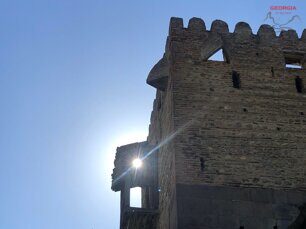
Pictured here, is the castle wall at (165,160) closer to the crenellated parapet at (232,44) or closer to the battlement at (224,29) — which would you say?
the crenellated parapet at (232,44)

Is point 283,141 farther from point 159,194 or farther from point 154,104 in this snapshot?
point 154,104

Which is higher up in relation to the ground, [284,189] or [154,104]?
[154,104]

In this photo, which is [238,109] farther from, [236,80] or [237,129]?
[236,80]

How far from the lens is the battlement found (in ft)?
57.7

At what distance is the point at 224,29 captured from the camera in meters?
17.9

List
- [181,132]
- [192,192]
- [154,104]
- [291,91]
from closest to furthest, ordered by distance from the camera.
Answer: [192,192], [181,132], [291,91], [154,104]

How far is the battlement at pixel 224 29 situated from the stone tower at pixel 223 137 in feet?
0.09

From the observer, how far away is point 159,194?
17.3m

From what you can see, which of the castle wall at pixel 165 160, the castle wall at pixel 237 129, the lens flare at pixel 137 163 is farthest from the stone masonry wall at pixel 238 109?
the lens flare at pixel 137 163

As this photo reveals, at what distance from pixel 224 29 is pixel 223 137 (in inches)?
148

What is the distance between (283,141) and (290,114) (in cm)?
91

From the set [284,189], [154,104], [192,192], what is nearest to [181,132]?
[192,192]

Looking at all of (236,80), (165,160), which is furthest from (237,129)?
(165,160)

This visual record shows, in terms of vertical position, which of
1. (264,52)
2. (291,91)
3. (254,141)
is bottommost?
(254,141)
